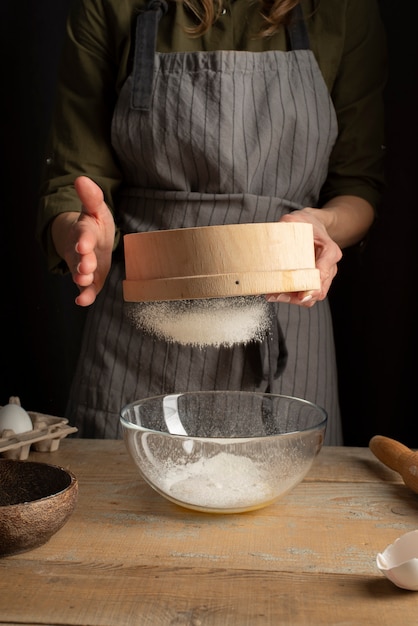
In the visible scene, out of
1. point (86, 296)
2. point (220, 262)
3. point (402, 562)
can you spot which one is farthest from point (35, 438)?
point (402, 562)

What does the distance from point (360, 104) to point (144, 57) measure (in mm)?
452

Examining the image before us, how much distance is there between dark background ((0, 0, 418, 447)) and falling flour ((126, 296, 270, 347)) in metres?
0.73

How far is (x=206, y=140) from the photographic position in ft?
4.95

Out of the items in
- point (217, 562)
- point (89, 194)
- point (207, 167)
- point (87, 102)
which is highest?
point (87, 102)

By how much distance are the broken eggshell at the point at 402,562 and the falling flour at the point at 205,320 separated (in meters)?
0.40

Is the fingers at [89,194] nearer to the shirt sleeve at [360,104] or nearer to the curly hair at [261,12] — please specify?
the curly hair at [261,12]

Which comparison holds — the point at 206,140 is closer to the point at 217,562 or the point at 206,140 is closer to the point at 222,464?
the point at 222,464

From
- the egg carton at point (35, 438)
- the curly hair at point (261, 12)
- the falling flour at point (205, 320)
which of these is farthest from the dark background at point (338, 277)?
the egg carton at point (35, 438)

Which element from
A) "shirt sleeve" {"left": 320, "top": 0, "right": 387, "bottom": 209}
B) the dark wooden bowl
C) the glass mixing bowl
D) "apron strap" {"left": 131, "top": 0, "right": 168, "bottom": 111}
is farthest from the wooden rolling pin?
"apron strap" {"left": 131, "top": 0, "right": 168, "bottom": 111}

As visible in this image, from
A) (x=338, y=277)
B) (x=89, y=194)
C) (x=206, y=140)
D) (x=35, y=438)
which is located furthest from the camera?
(x=338, y=277)

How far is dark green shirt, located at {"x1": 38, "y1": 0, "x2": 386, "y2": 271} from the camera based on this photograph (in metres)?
1.56

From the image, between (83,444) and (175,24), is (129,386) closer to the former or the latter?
(83,444)

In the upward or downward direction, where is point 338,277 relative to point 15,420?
upward

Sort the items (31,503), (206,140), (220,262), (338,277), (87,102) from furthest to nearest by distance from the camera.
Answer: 1. (338,277)
2. (87,102)
3. (206,140)
4. (220,262)
5. (31,503)
